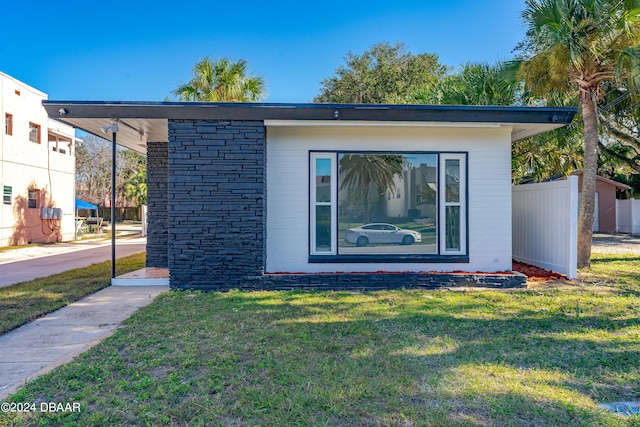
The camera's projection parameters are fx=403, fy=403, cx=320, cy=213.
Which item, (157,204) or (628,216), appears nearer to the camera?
(157,204)

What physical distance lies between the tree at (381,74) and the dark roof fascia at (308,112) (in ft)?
49.1

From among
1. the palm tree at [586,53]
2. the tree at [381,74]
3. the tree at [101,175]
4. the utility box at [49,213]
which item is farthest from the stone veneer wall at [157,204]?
the tree at [101,175]

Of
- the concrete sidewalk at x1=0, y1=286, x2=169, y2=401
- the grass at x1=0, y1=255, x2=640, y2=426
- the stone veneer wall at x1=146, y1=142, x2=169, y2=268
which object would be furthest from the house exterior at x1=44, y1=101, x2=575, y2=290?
the stone veneer wall at x1=146, y1=142, x2=169, y2=268

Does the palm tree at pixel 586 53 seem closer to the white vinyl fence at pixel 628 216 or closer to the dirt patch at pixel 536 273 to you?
the dirt patch at pixel 536 273

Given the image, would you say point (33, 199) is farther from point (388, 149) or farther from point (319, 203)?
point (388, 149)

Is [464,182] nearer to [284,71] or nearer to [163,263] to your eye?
[163,263]

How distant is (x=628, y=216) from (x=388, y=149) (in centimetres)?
1981

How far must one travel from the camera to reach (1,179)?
14.7m

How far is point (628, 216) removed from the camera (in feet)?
67.5

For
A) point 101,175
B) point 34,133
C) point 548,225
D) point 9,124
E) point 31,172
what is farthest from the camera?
point 101,175

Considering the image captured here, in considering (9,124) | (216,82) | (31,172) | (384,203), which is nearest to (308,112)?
(384,203)

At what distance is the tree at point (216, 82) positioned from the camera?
13.9 m

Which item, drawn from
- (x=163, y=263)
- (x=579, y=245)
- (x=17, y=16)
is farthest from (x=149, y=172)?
(x=17, y=16)

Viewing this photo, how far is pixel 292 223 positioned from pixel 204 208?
4.98ft
